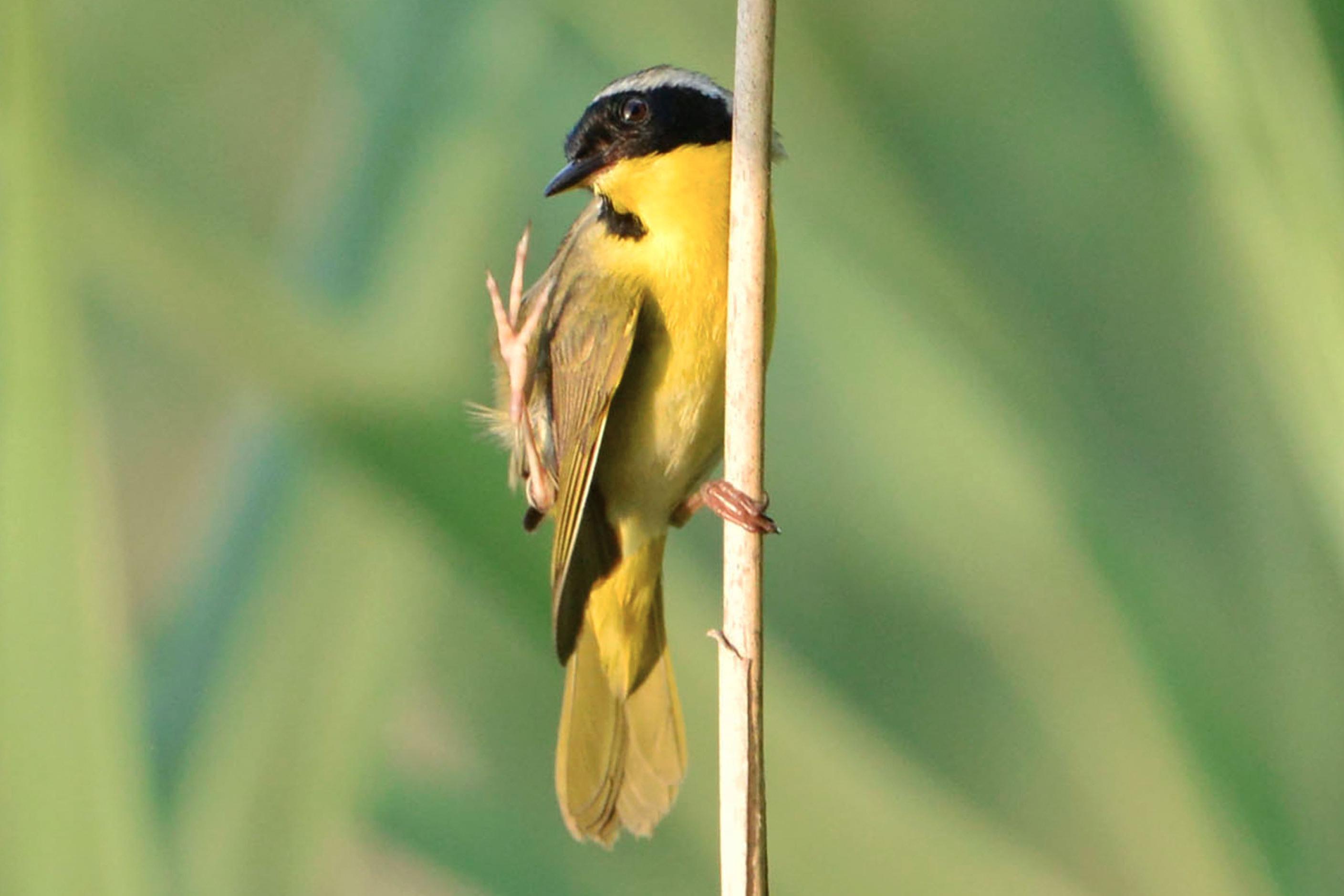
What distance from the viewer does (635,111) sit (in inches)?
49.4

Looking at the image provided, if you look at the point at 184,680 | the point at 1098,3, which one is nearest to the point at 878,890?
the point at 184,680

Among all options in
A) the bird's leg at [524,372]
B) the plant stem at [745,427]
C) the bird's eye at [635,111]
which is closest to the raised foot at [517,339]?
the bird's leg at [524,372]

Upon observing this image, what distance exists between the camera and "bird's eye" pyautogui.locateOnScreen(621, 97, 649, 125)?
1.25 meters

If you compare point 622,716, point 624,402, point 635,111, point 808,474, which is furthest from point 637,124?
point 622,716

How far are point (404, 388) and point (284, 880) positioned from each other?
0.39m

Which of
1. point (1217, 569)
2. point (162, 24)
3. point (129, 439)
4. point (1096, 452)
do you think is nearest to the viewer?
point (1217, 569)

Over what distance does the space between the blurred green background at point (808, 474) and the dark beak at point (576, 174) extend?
60 millimetres

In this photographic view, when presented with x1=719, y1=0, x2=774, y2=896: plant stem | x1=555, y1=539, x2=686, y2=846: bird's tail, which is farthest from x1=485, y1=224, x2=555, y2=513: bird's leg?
x1=719, y1=0, x2=774, y2=896: plant stem

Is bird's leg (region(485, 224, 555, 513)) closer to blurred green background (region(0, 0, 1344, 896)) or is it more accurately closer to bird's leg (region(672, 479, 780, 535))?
blurred green background (region(0, 0, 1344, 896))

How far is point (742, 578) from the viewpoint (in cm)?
91

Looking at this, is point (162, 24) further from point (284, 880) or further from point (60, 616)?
point (284, 880)

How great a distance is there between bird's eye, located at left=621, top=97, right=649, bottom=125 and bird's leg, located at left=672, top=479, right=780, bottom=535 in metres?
0.33

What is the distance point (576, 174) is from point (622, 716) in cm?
53

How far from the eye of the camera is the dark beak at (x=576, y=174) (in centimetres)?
123
